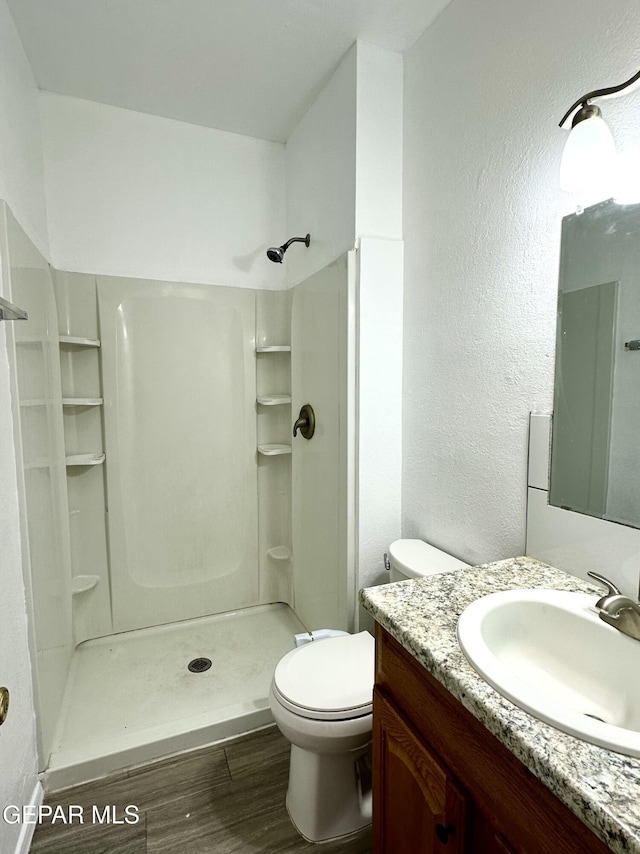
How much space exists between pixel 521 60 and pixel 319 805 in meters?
2.13

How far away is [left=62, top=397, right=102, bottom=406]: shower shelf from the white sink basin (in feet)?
5.95

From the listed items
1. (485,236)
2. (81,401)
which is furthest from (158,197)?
(485,236)

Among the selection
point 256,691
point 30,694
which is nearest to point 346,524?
point 256,691

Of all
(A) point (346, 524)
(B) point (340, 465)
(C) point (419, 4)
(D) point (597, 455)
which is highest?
(C) point (419, 4)

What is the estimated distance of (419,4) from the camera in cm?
143

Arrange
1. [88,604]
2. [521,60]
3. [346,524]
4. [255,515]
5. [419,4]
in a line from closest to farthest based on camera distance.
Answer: [521,60], [419,4], [346,524], [88,604], [255,515]

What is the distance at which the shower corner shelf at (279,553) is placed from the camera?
96.4 inches

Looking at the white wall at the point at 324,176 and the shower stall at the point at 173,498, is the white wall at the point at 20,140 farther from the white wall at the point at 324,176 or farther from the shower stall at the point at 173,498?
the white wall at the point at 324,176

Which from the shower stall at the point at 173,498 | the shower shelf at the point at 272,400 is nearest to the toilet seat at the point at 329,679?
the shower stall at the point at 173,498

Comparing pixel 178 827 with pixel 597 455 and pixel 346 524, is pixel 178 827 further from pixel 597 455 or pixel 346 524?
pixel 597 455

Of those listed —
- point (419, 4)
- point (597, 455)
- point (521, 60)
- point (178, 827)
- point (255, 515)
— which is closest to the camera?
point (597, 455)

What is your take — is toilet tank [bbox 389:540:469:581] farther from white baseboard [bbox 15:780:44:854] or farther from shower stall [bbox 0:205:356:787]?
white baseboard [bbox 15:780:44:854]

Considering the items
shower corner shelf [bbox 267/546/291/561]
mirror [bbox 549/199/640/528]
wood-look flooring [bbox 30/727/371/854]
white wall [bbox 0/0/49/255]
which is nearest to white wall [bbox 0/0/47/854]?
white wall [bbox 0/0/49/255]

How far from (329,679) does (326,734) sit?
143mm
